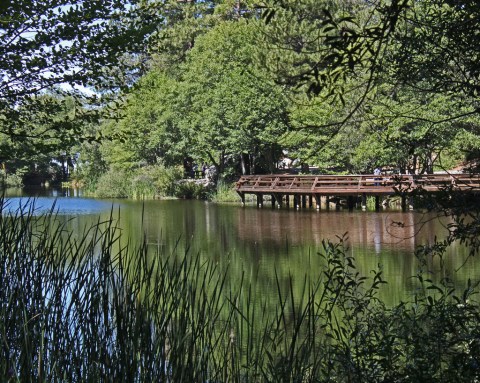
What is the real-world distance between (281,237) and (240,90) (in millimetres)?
14638

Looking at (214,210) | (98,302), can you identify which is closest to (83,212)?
(214,210)

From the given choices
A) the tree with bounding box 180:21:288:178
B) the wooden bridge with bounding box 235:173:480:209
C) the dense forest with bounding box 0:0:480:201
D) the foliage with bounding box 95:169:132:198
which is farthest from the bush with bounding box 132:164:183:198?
the wooden bridge with bounding box 235:173:480:209

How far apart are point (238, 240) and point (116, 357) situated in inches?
543

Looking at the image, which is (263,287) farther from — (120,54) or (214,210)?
(214,210)

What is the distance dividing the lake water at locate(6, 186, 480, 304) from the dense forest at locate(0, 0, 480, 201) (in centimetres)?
126

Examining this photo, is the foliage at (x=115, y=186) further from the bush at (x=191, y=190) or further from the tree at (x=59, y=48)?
the tree at (x=59, y=48)

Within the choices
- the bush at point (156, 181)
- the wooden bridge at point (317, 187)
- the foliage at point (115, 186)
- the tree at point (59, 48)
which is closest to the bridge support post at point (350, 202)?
the wooden bridge at point (317, 187)

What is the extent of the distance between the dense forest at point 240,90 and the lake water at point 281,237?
4.13 feet

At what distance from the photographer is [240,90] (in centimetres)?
3106

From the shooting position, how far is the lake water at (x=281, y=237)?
10.8 m

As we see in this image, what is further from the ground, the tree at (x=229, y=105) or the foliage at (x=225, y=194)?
the tree at (x=229, y=105)

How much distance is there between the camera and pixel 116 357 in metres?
3.46

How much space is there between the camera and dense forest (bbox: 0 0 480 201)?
3.60 meters

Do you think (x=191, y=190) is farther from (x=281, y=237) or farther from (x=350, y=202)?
(x=281, y=237)
